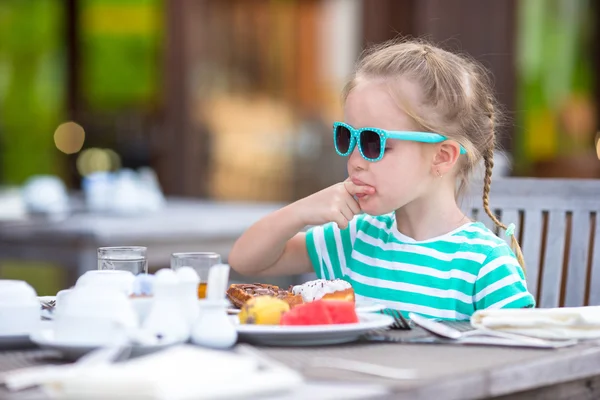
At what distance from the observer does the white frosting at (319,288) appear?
1542 millimetres

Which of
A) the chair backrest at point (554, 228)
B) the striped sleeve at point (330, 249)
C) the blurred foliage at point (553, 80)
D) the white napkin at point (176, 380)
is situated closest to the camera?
the white napkin at point (176, 380)

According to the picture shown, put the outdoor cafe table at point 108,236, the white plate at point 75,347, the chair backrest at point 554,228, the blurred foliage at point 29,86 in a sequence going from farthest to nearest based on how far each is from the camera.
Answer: the blurred foliage at point 29,86, the outdoor cafe table at point 108,236, the chair backrest at point 554,228, the white plate at point 75,347

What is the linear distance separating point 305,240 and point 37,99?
683 cm

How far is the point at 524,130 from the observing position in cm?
624

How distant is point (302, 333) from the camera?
4.29 ft

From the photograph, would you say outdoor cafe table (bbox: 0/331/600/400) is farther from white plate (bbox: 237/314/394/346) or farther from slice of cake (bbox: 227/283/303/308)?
slice of cake (bbox: 227/283/303/308)

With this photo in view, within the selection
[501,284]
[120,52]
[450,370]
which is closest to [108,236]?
[501,284]

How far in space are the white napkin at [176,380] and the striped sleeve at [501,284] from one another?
65 centimetres

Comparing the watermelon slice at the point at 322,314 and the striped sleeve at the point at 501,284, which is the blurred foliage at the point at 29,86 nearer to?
the striped sleeve at the point at 501,284

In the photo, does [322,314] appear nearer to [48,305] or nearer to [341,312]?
[341,312]

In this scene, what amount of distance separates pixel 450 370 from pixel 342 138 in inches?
26.1

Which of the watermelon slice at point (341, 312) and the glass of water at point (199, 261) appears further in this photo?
the glass of water at point (199, 261)

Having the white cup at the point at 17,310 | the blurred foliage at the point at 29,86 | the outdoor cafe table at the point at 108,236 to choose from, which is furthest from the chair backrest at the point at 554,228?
the blurred foliage at the point at 29,86

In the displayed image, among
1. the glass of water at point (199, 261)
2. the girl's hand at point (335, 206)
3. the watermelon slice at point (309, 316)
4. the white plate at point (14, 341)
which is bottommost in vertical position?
the white plate at point (14, 341)
